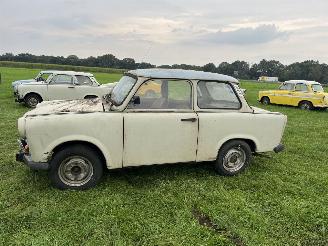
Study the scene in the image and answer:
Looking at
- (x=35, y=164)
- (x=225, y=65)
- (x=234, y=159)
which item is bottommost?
(x=234, y=159)

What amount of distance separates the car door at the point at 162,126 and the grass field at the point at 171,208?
0.48m

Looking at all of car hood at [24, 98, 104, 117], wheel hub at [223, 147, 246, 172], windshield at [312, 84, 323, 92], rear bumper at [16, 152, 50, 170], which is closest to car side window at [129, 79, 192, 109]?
car hood at [24, 98, 104, 117]

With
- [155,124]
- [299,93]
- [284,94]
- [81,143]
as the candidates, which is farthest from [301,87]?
[81,143]

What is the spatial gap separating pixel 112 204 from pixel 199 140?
178 cm

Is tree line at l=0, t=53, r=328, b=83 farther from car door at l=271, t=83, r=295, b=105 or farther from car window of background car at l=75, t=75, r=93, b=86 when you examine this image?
car window of background car at l=75, t=75, r=93, b=86

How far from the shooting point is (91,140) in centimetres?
484

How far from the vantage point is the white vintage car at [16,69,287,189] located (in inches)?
187

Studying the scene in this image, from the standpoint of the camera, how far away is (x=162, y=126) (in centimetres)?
518

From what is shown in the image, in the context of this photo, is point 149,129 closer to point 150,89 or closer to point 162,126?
point 162,126

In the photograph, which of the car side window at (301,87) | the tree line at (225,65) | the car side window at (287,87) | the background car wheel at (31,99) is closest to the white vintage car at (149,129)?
the background car wheel at (31,99)

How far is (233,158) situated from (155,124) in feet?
5.59

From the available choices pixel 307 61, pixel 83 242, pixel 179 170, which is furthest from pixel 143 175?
pixel 307 61

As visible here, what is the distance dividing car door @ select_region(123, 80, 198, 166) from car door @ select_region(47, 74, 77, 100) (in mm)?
8857

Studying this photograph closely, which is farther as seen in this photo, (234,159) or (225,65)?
(225,65)
